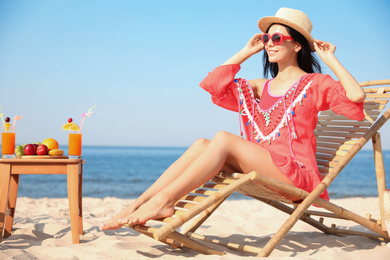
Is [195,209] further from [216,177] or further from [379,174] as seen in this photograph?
[379,174]

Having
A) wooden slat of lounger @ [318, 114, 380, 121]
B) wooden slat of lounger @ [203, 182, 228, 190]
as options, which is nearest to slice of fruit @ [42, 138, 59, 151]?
wooden slat of lounger @ [203, 182, 228, 190]

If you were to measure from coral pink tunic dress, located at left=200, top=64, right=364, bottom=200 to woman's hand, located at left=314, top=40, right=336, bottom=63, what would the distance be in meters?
0.14

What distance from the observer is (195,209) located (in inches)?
96.3

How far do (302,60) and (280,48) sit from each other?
0.79 feet

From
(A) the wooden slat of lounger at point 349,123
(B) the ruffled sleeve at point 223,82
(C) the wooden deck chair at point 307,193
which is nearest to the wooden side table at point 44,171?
(C) the wooden deck chair at point 307,193

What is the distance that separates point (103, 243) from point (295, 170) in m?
1.48

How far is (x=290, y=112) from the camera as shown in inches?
126

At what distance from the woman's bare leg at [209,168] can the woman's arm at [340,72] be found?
0.70 m

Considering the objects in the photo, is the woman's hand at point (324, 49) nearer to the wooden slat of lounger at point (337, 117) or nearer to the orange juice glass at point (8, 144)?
the wooden slat of lounger at point (337, 117)

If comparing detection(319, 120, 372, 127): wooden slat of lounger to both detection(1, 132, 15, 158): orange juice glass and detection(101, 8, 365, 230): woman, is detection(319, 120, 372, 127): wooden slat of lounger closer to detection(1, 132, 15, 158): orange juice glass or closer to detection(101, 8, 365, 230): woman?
detection(101, 8, 365, 230): woman

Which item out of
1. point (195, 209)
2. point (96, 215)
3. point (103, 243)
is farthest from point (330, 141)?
point (96, 215)

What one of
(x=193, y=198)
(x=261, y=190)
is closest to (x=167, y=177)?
(x=193, y=198)

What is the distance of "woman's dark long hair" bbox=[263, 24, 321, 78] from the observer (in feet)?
10.9

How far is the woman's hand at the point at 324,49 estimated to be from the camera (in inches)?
124
